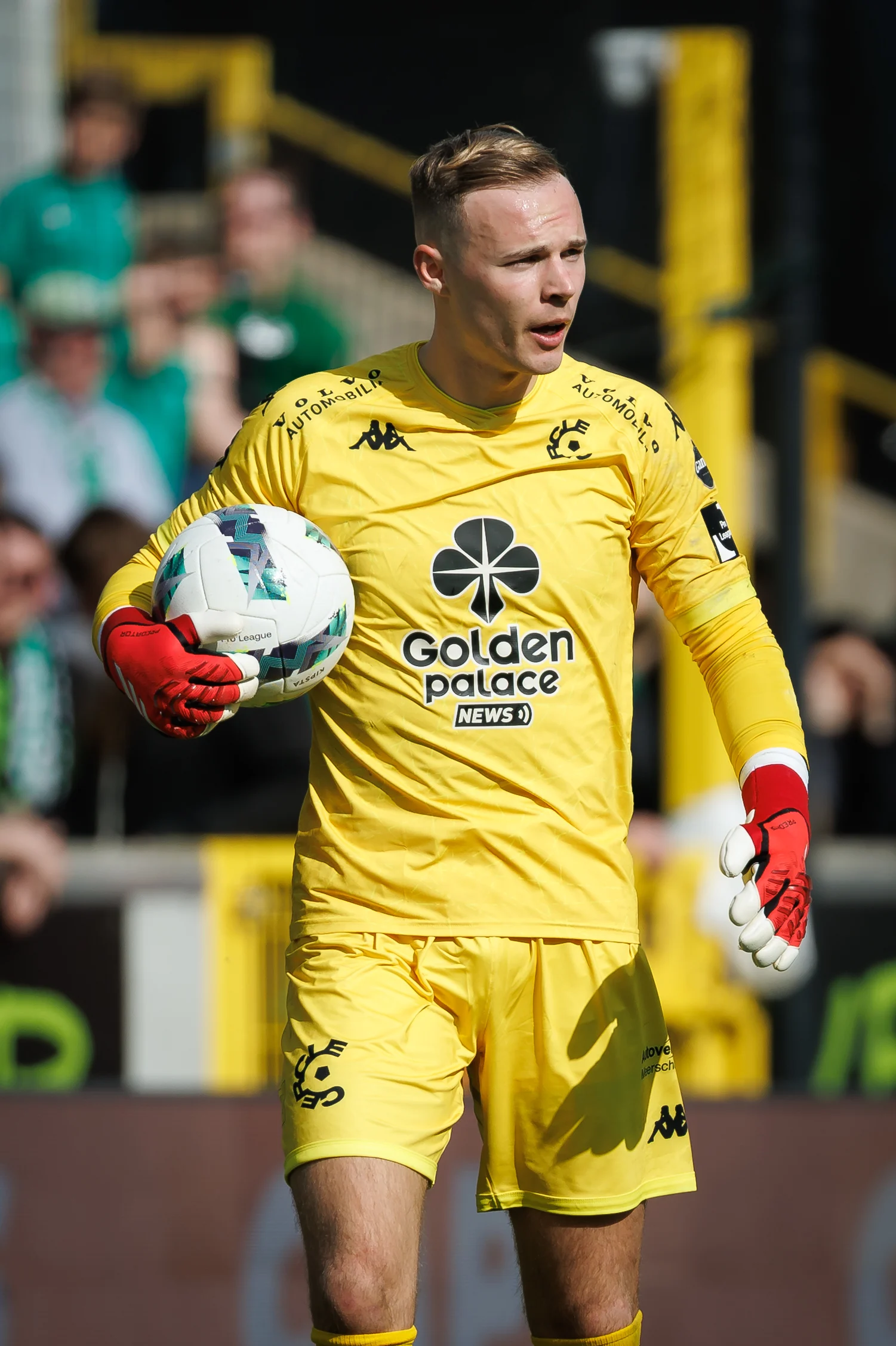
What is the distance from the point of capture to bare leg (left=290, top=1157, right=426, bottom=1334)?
2.92 meters

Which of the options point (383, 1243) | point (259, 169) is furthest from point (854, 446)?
point (383, 1243)

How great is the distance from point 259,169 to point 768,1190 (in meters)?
4.20

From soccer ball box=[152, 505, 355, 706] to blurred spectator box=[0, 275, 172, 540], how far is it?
131 inches

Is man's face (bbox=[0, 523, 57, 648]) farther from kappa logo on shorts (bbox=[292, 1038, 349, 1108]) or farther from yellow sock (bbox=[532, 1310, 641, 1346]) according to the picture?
yellow sock (bbox=[532, 1310, 641, 1346])

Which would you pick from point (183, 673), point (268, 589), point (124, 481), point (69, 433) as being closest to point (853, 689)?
point (124, 481)

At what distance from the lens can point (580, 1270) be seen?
10.6 feet

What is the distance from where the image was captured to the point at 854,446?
273 inches

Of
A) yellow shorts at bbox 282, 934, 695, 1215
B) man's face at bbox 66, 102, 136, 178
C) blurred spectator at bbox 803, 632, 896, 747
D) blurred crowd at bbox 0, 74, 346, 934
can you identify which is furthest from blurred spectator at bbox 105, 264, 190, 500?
yellow shorts at bbox 282, 934, 695, 1215

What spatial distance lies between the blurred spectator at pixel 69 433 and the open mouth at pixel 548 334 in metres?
3.42

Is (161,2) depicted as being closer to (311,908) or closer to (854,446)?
(854,446)

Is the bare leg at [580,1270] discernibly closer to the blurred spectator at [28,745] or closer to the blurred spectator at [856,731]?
the blurred spectator at [28,745]

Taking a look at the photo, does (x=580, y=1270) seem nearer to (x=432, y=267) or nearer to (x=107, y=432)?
(x=432, y=267)

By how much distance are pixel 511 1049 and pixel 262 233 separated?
4.41 m

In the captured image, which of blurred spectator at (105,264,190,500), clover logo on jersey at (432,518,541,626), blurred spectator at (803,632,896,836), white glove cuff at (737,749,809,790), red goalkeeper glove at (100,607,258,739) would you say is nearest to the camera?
red goalkeeper glove at (100,607,258,739)
